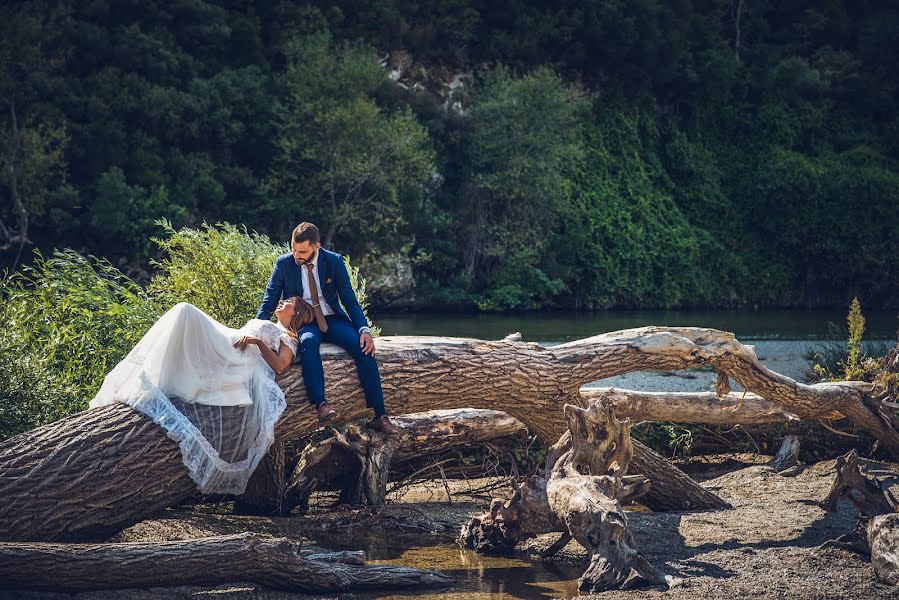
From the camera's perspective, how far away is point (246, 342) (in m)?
8.23

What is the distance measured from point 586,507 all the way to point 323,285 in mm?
2997

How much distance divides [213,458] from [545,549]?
2879mm

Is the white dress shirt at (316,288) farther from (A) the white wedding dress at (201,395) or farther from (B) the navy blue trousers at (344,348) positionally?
(A) the white wedding dress at (201,395)

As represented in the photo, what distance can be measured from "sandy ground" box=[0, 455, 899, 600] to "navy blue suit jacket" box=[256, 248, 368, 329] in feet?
6.69

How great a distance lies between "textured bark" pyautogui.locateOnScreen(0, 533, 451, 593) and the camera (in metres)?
6.57

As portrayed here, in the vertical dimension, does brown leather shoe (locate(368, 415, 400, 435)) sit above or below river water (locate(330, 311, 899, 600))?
above

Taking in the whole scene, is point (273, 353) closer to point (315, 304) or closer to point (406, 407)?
point (315, 304)

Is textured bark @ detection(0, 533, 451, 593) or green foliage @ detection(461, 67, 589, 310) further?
green foliage @ detection(461, 67, 589, 310)

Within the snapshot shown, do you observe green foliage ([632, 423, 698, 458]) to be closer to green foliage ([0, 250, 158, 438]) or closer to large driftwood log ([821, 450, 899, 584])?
large driftwood log ([821, 450, 899, 584])

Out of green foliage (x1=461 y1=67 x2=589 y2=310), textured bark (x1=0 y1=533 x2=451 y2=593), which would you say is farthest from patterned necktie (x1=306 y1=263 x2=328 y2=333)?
green foliage (x1=461 y1=67 x2=589 y2=310)

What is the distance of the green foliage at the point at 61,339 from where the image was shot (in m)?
9.48

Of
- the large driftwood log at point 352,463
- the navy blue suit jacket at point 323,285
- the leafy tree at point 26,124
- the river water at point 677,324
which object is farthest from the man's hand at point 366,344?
the leafy tree at point 26,124

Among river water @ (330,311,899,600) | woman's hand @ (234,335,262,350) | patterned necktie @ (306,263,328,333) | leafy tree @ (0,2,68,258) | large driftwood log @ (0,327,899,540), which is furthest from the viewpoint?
leafy tree @ (0,2,68,258)

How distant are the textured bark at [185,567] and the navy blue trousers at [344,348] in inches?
58.7
